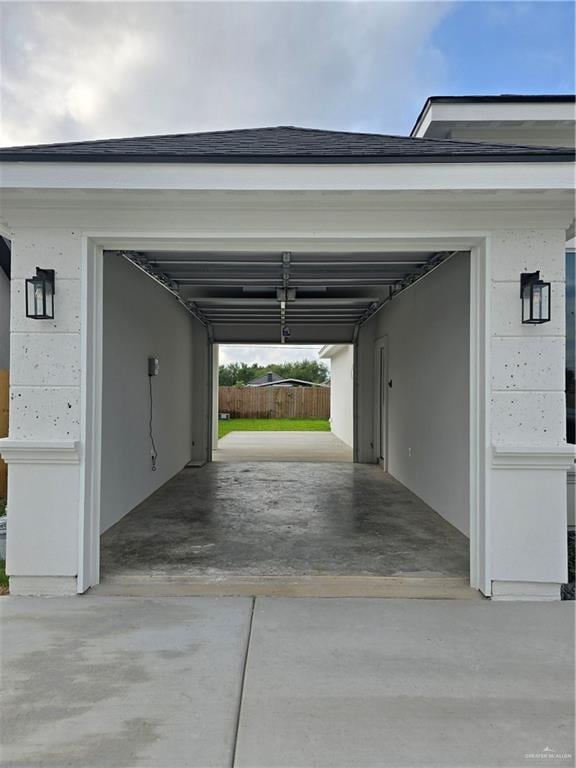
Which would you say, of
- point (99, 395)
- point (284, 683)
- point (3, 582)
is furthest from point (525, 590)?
point (3, 582)

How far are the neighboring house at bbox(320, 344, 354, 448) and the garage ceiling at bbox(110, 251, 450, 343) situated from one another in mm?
3568

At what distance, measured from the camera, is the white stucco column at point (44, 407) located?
11.8 feet

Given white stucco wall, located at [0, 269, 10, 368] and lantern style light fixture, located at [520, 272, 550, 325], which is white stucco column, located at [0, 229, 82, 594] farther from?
white stucco wall, located at [0, 269, 10, 368]

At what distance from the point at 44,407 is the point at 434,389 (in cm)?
455

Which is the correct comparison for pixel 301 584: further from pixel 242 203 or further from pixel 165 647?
pixel 242 203

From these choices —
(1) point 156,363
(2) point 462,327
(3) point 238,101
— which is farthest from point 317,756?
(3) point 238,101

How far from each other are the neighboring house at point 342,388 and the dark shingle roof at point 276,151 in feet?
33.1

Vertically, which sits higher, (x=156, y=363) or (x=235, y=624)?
(x=156, y=363)

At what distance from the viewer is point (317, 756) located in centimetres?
197

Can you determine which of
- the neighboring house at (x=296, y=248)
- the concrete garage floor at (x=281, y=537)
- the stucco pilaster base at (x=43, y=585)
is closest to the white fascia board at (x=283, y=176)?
the neighboring house at (x=296, y=248)

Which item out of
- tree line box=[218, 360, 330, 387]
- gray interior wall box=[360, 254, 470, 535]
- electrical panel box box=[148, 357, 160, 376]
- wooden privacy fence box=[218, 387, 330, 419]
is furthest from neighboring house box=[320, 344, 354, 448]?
tree line box=[218, 360, 330, 387]

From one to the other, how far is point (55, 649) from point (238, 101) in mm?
10652

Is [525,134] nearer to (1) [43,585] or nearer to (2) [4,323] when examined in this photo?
(1) [43,585]

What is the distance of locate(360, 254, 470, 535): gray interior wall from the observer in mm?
5367
